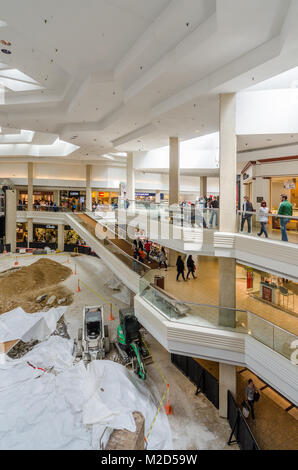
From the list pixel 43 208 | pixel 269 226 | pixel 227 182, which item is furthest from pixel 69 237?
pixel 269 226

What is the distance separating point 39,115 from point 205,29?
35.3ft

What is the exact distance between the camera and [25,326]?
12555 mm

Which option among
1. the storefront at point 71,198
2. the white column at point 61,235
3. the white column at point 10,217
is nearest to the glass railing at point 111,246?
the white column at point 61,235

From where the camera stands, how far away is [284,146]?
11273 millimetres

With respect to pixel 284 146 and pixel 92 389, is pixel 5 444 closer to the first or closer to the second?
pixel 92 389

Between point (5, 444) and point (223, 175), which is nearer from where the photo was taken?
point (5, 444)

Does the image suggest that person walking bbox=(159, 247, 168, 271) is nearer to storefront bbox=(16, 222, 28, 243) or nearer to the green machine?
the green machine

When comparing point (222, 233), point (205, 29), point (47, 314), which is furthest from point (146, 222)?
point (205, 29)

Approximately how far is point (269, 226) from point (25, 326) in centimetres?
1147

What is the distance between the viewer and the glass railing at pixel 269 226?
6789 mm

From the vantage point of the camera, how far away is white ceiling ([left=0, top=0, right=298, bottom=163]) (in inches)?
238

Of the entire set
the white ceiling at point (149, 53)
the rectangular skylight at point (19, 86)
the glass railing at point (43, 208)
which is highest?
the rectangular skylight at point (19, 86)

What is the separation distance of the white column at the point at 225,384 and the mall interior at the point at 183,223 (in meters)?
0.05

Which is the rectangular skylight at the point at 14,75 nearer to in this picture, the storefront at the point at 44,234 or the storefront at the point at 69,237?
the storefront at the point at 69,237
